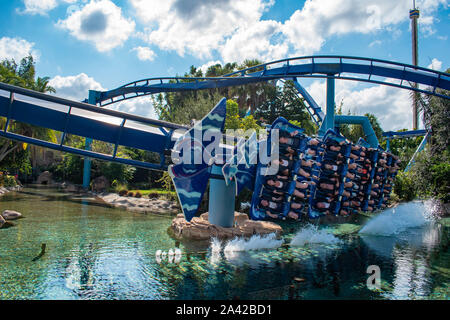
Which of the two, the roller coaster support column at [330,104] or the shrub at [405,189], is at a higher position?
the roller coaster support column at [330,104]

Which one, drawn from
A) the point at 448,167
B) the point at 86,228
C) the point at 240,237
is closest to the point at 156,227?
the point at 86,228

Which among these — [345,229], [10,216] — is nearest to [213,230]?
[345,229]

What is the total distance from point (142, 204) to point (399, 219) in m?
15.7

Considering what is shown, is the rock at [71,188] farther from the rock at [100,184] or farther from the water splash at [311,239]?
the water splash at [311,239]

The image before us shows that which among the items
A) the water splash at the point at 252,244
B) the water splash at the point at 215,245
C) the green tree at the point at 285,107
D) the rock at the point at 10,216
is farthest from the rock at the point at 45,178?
the water splash at the point at 252,244

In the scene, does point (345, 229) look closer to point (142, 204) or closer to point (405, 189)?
point (405, 189)

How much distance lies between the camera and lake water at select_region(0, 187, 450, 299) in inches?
279

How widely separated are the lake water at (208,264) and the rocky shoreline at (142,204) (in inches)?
169

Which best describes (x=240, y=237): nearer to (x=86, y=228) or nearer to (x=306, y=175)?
(x=306, y=175)

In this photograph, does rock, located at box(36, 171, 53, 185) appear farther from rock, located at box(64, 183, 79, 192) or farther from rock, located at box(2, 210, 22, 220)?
rock, located at box(2, 210, 22, 220)

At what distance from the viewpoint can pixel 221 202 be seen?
12.1 meters

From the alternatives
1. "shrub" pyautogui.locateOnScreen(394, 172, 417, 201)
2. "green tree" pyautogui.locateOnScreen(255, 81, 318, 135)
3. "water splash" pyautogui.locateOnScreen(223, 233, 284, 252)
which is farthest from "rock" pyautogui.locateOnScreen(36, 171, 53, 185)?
"shrub" pyautogui.locateOnScreen(394, 172, 417, 201)

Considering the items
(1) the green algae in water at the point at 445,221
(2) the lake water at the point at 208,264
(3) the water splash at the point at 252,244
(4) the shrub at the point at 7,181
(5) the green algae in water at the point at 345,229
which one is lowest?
(2) the lake water at the point at 208,264

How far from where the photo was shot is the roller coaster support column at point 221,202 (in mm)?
11945
